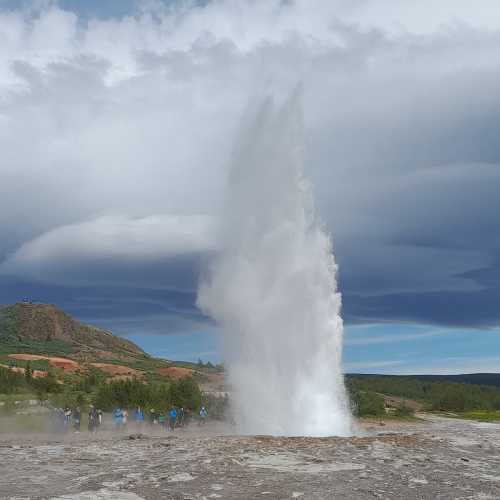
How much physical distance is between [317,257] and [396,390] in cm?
7580

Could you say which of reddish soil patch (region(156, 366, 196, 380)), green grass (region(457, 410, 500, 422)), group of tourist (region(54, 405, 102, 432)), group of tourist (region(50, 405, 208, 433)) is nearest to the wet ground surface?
group of tourist (region(54, 405, 102, 432))

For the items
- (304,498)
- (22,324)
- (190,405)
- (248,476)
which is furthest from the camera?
(22,324)

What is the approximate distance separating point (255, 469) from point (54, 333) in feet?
409

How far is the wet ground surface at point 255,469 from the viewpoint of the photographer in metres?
13.1

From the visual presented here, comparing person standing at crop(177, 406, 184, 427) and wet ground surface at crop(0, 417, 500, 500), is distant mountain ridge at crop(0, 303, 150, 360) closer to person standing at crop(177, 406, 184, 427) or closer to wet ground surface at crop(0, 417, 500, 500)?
person standing at crop(177, 406, 184, 427)

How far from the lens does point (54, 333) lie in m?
132

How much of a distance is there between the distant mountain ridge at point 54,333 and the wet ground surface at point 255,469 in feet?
313

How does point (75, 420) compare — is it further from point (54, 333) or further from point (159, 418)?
point (54, 333)

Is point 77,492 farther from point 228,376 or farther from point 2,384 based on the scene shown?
point 2,384

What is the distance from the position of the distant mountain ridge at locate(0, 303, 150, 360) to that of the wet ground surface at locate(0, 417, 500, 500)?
313ft

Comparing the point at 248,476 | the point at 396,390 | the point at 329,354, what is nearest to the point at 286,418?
the point at 329,354

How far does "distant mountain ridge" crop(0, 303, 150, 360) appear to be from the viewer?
119 m

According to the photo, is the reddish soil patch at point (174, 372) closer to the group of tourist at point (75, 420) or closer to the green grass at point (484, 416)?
the green grass at point (484, 416)

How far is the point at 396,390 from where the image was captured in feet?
312
